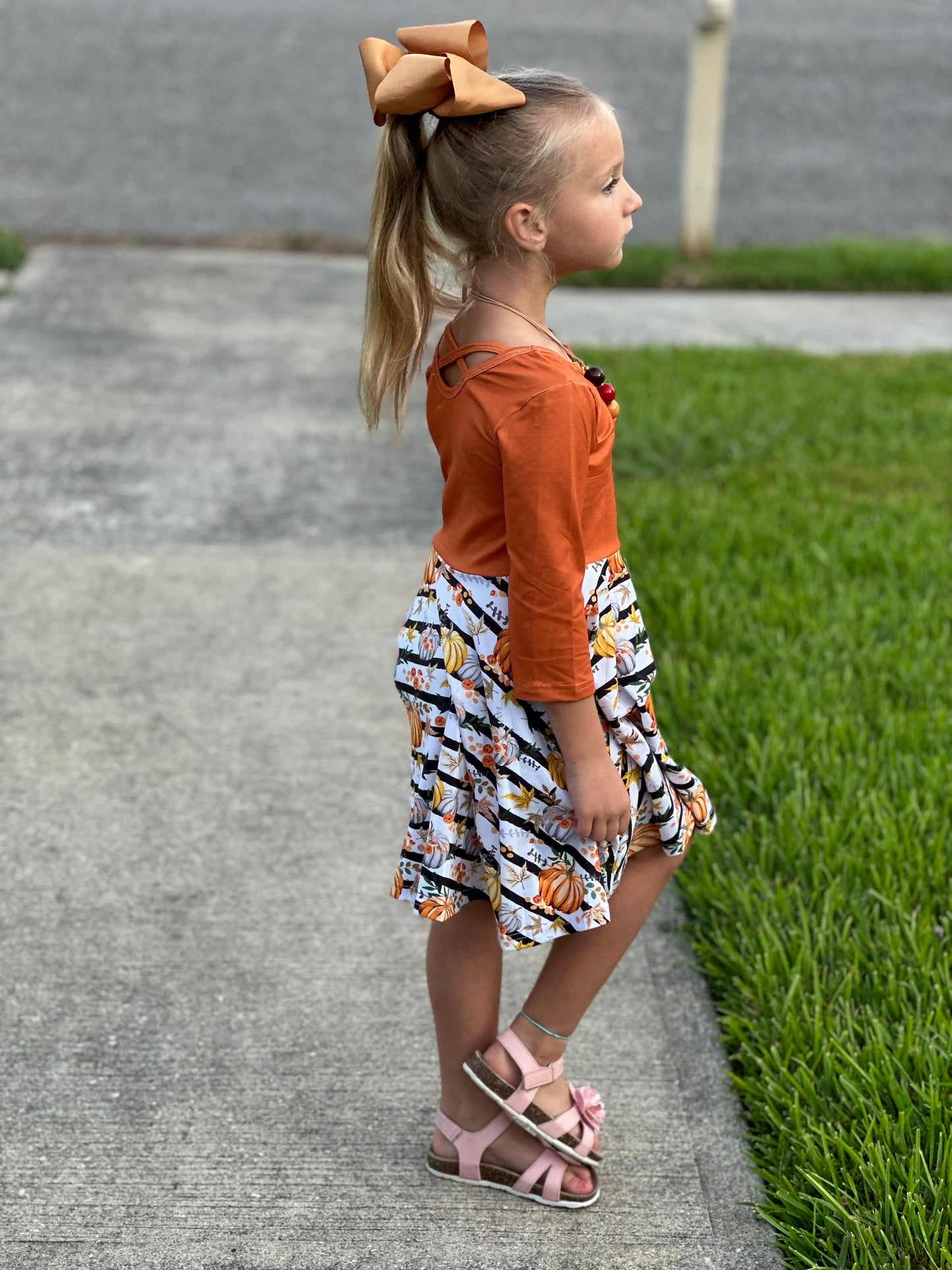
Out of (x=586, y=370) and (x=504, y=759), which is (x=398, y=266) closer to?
(x=586, y=370)

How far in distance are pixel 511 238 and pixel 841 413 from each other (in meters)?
3.73

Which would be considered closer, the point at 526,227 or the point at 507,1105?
the point at 526,227

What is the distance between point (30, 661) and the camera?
136 inches

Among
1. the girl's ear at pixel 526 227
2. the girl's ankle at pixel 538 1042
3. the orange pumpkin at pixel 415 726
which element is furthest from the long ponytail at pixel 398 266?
the girl's ankle at pixel 538 1042

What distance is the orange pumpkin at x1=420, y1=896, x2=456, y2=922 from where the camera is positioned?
5.86ft

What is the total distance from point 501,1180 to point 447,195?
52.6 inches

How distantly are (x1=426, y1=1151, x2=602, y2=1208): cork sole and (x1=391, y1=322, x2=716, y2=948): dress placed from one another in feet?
1.34

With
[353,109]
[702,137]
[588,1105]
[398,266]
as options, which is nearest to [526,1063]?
[588,1105]

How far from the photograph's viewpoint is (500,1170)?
6.41 ft

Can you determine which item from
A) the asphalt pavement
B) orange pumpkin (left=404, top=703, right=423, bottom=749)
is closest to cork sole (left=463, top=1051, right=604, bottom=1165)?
orange pumpkin (left=404, top=703, right=423, bottom=749)

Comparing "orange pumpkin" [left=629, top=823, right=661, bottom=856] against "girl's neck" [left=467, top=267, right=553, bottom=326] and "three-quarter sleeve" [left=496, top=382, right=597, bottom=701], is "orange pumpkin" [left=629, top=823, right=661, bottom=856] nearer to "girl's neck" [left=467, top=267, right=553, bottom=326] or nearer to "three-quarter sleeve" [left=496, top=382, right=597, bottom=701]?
"three-quarter sleeve" [left=496, top=382, right=597, bottom=701]

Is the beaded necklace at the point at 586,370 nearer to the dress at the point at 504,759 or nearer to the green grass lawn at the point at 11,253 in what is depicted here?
the dress at the point at 504,759

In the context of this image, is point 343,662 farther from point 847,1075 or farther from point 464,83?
point 464,83

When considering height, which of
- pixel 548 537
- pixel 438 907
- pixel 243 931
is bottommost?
pixel 243 931
